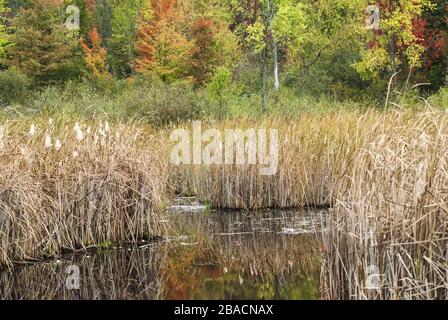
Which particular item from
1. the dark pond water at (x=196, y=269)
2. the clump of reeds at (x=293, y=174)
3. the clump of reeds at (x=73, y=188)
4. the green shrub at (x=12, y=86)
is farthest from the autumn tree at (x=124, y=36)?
the dark pond water at (x=196, y=269)

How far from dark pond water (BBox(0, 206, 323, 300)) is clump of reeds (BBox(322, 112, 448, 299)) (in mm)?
876

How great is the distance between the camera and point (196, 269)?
22.7 ft

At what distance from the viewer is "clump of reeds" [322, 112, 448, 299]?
4711 mm

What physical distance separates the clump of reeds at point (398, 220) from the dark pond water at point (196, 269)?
2.88 ft

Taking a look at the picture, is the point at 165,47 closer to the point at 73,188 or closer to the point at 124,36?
the point at 124,36

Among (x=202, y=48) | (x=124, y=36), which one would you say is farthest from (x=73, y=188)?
(x=124, y=36)

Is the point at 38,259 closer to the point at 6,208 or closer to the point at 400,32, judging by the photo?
the point at 6,208

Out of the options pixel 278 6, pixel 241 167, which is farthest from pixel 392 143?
pixel 278 6

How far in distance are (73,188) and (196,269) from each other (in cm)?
171

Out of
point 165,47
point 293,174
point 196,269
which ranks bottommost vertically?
point 196,269

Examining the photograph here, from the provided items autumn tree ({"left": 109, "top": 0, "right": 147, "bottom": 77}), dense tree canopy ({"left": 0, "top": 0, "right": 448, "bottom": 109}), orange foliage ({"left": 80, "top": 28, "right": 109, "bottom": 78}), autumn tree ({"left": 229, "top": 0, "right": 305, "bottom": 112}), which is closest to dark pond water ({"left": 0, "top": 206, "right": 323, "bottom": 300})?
autumn tree ({"left": 229, "top": 0, "right": 305, "bottom": 112})

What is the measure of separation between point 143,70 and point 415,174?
900 inches

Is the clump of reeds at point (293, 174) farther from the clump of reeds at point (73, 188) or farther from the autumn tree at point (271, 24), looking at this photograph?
the autumn tree at point (271, 24)
